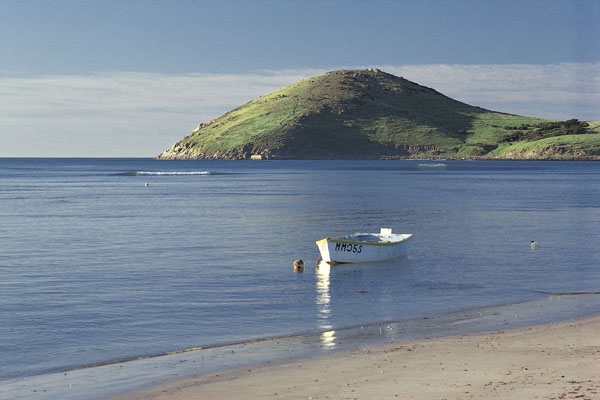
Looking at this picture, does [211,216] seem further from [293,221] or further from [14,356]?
[14,356]

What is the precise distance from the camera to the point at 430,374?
17.4 meters

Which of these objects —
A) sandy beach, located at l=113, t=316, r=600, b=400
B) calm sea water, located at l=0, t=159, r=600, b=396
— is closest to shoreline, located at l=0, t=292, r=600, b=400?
sandy beach, located at l=113, t=316, r=600, b=400

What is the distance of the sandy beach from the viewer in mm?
15766

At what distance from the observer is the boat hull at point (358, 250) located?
39.2 meters

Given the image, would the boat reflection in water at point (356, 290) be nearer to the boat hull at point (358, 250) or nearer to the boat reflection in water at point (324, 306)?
the boat reflection in water at point (324, 306)

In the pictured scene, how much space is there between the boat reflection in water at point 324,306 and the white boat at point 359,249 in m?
0.77

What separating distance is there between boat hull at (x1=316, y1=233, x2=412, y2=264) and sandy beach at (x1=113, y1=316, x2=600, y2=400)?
1788cm

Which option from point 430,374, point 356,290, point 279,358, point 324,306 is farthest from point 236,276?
point 430,374

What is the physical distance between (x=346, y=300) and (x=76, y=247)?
24962mm

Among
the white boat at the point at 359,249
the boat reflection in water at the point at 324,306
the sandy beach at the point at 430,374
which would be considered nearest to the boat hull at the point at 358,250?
the white boat at the point at 359,249

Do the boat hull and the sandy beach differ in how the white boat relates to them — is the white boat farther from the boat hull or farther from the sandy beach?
the sandy beach

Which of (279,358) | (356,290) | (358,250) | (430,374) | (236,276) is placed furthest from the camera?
(358,250)

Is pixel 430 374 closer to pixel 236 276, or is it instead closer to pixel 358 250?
pixel 236 276

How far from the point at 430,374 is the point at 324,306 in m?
11.0
